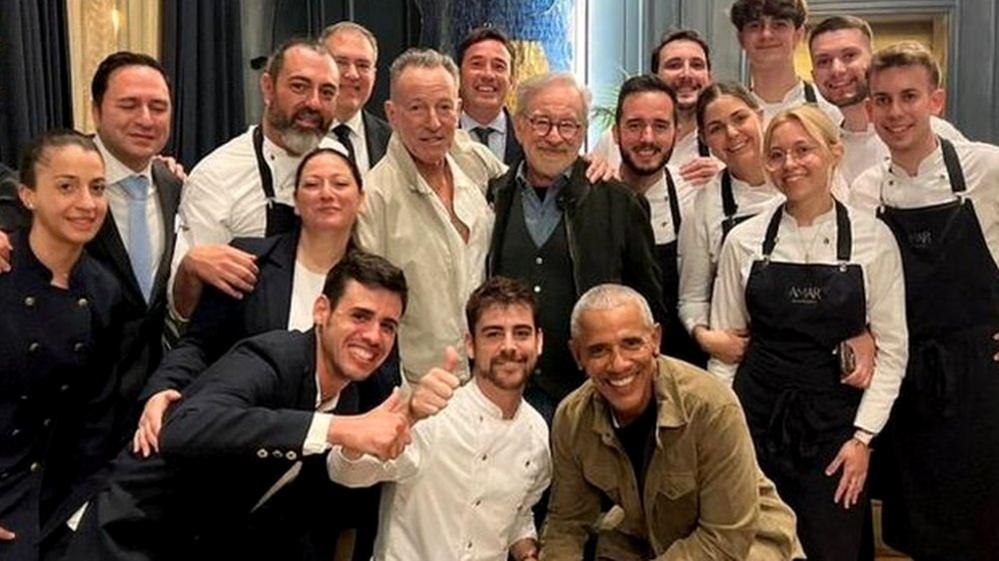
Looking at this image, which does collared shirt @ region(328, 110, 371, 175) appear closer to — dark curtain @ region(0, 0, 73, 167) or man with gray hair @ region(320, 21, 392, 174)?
man with gray hair @ region(320, 21, 392, 174)

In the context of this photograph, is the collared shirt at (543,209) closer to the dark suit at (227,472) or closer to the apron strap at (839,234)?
the apron strap at (839,234)

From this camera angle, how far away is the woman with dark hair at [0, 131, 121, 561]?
2.45m

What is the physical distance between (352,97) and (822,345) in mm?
1547

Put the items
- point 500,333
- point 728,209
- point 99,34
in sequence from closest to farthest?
point 500,333, point 728,209, point 99,34

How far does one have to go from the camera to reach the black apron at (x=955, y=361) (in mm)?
2840

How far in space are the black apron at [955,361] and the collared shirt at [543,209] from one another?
87 centimetres

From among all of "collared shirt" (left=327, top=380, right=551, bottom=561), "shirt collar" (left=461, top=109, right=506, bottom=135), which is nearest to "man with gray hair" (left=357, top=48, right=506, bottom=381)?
"collared shirt" (left=327, top=380, right=551, bottom=561)

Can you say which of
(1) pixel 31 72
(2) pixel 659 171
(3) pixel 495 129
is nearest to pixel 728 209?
(2) pixel 659 171

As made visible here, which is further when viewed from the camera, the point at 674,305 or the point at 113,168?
the point at 674,305

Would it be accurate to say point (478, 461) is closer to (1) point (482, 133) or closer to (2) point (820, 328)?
(2) point (820, 328)

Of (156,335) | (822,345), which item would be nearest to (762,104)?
(822,345)

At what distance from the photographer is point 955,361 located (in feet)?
9.38

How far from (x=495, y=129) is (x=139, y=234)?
130 centimetres

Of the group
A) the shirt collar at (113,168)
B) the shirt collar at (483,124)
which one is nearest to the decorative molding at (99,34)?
the shirt collar at (113,168)
